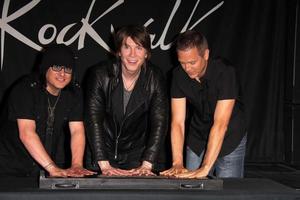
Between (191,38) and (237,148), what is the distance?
2.28ft

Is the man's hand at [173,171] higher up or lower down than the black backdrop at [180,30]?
lower down

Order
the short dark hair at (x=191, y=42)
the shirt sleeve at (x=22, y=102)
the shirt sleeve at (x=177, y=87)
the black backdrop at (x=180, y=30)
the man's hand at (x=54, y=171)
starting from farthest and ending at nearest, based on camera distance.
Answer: the black backdrop at (x=180, y=30), the shirt sleeve at (x=177, y=87), the shirt sleeve at (x=22, y=102), the short dark hair at (x=191, y=42), the man's hand at (x=54, y=171)

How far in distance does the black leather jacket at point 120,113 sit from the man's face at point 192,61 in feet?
0.93

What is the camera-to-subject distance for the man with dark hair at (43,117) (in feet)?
8.38

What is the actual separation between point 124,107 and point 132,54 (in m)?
0.35

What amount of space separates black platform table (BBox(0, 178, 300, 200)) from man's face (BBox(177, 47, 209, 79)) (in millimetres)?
639

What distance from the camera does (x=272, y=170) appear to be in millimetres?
4918

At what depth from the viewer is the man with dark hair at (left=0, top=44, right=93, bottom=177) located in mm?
2555

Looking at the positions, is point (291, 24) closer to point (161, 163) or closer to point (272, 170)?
point (272, 170)

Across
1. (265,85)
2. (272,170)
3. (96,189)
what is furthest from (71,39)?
(96,189)

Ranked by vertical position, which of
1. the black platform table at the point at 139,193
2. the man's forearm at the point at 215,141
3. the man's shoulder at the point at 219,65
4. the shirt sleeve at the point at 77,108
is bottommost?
the black platform table at the point at 139,193

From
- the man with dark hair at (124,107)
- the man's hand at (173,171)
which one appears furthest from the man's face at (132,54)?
the man's hand at (173,171)

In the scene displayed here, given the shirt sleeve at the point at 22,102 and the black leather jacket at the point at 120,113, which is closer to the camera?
the shirt sleeve at the point at 22,102

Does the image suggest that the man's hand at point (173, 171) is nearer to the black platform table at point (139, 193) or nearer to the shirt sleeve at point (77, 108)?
the black platform table at point (139, 193)
